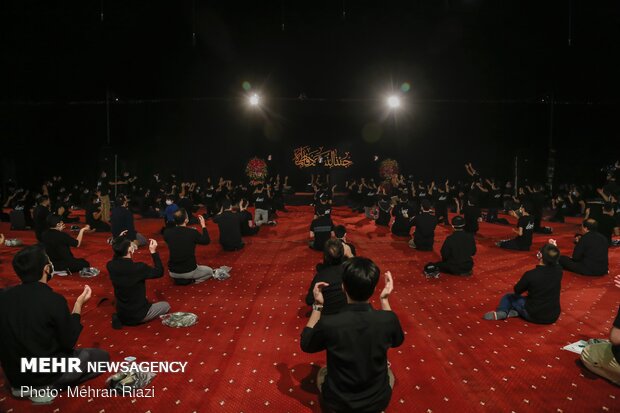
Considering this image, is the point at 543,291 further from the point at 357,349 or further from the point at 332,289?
the point at 357,349

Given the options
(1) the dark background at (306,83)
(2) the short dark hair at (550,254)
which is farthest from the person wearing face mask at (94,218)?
(2) the short dark hair at (550,254)

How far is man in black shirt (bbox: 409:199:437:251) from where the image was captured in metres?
8.52

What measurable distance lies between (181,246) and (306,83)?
12037mm

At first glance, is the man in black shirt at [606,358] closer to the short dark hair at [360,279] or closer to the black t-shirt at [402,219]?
the short dark hair at [360,279]

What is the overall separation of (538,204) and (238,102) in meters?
13.1

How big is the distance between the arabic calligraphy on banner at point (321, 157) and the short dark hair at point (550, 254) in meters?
16.7

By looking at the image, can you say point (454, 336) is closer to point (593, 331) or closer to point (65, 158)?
point (593, 331)

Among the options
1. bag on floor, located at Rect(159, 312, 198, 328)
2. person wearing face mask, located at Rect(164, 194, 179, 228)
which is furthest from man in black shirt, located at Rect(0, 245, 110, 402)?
person wearing face mask, located at Rect(164, 194, 179, 228)

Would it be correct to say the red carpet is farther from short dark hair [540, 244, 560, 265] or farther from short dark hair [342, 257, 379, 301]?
short dark hair [342, 257, 379, 301]

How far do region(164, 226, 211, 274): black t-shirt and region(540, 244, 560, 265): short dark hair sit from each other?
4578mm

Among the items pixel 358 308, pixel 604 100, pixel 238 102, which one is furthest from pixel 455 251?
pixel 238 102

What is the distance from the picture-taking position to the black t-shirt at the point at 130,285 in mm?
4285

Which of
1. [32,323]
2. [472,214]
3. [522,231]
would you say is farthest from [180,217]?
[472,214]

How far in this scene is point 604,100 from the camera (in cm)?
1466
